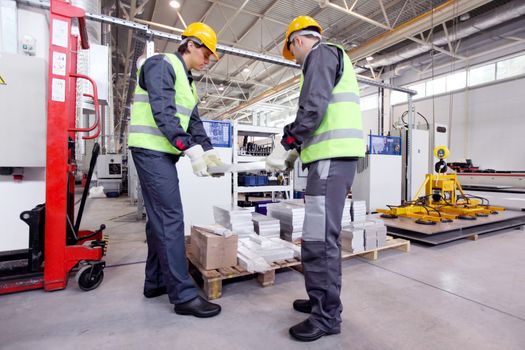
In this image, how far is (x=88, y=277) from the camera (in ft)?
7.96

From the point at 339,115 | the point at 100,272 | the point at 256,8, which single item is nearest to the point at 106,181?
the point at 256,8

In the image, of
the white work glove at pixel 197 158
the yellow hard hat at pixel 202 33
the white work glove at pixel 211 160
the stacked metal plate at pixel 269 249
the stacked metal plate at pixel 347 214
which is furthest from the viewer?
the stacked metal plate at pixel 347 214

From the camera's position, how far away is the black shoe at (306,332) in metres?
1.75

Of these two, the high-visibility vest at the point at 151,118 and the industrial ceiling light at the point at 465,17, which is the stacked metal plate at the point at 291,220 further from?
the industrial ceiling light at the point at 465,17

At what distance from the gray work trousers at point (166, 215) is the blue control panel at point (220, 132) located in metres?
2.27

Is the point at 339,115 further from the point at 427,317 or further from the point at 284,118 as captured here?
the point at 284,118

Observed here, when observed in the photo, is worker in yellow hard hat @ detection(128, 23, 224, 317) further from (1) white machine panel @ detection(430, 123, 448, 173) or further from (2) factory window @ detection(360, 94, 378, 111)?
(2) factory window @ detection(360, 94, 378, 111)

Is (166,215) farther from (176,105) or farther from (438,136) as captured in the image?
(438,136)

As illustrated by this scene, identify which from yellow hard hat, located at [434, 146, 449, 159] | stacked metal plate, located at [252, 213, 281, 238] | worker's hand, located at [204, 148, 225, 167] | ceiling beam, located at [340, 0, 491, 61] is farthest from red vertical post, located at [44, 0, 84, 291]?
yellow hard hat, located at [434, 146, 449, 159]

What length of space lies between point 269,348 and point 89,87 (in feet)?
11.9

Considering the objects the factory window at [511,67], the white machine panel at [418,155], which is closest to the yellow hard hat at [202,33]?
the white machine panel at [418,155]

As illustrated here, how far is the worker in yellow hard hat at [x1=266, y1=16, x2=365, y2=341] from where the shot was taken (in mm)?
1735

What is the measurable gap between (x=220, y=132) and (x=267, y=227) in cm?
188

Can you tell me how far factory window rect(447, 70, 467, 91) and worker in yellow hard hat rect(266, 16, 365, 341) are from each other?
37.7 ft
